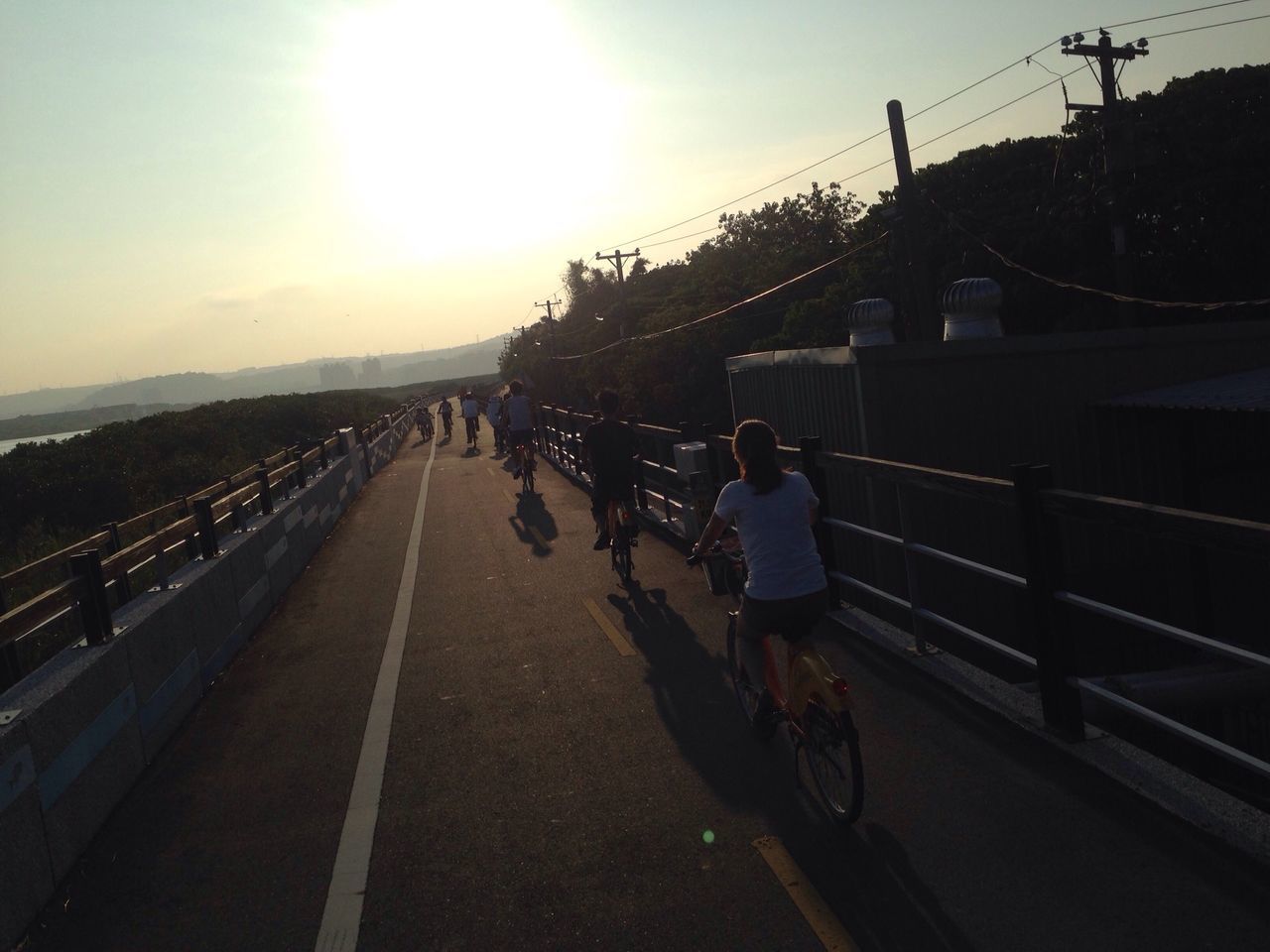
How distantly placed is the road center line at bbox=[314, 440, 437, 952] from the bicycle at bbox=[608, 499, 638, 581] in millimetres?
2575

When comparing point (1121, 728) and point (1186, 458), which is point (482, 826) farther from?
point (1186, 458)

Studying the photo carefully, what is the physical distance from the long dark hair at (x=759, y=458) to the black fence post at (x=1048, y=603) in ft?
4.34

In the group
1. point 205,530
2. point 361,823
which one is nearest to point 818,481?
→ point 361,823

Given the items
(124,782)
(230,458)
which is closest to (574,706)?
(124,782)

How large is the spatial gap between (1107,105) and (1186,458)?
1632 centimetres

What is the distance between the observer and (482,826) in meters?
5.39

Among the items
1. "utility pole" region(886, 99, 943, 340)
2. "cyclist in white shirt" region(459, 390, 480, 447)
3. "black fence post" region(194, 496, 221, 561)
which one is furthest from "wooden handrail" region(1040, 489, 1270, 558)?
"cyclist in white shirt" region(459, 390, 480, 447)

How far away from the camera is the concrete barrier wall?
494 centimetres

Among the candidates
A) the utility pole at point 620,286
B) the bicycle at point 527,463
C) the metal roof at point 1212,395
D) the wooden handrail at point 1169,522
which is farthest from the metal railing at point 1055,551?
the utility pole at point 620,286

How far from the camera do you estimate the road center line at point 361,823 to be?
451 centimetres

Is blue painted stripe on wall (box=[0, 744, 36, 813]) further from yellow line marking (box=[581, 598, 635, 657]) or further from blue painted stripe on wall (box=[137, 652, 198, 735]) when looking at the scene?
yellow line marking (box=[581, 598, 635, 657])

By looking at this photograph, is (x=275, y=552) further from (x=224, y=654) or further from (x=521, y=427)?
(x=521, y=427)

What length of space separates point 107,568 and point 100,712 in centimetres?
146

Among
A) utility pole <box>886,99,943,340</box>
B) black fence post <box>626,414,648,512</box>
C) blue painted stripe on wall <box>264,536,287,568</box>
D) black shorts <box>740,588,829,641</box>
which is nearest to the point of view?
black shorts <box>740,588,829,641</box>
